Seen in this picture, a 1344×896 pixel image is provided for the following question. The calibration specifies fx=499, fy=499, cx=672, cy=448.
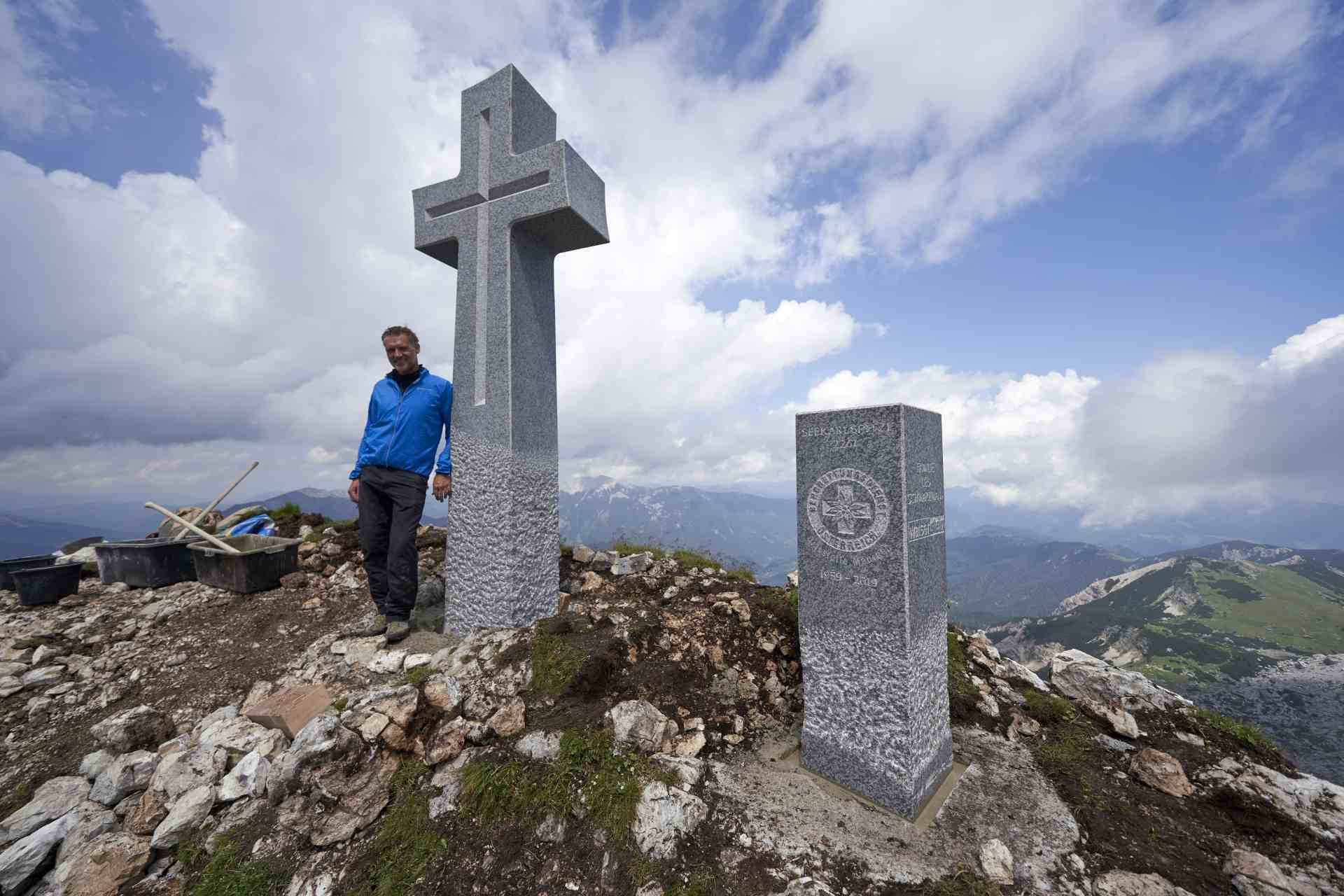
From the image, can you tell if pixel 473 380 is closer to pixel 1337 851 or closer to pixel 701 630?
pixel 701 630

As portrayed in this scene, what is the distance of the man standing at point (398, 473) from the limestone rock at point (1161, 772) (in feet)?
20.5

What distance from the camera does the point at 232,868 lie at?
9.53 feet

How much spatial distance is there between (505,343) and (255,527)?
20.8 feet

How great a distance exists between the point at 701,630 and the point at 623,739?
141 centimetres

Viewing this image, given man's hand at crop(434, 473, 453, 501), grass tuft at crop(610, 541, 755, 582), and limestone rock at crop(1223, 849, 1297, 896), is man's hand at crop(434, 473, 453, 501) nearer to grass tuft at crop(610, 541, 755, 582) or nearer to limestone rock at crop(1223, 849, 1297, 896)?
grass tuft at crop(610, 541, 755, 582)

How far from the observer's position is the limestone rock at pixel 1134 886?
8.79 feet

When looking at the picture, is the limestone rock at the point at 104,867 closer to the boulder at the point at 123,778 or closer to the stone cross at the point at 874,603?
the boulder at the point at 123,778

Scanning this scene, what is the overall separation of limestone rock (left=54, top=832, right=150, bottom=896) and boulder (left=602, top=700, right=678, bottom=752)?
2.82 metres

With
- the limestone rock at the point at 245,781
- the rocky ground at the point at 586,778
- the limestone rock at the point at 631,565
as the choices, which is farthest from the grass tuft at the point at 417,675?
the limestone rock at the point at 631,565

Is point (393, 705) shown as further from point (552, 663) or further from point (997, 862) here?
point (997, 862)

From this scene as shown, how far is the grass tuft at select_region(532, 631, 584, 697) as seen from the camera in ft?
13.0

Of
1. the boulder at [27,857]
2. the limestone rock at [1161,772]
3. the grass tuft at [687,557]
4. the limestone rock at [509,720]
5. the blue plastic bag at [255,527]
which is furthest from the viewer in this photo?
the blue plastic bag at [255,527]

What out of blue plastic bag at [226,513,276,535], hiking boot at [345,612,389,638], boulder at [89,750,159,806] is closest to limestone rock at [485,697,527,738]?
hiking boot at [345,612,389,638]

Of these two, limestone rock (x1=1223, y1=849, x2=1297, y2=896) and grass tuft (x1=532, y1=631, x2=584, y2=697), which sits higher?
grass tuft (x1=532, y1=631, x2=584, y2=697)
